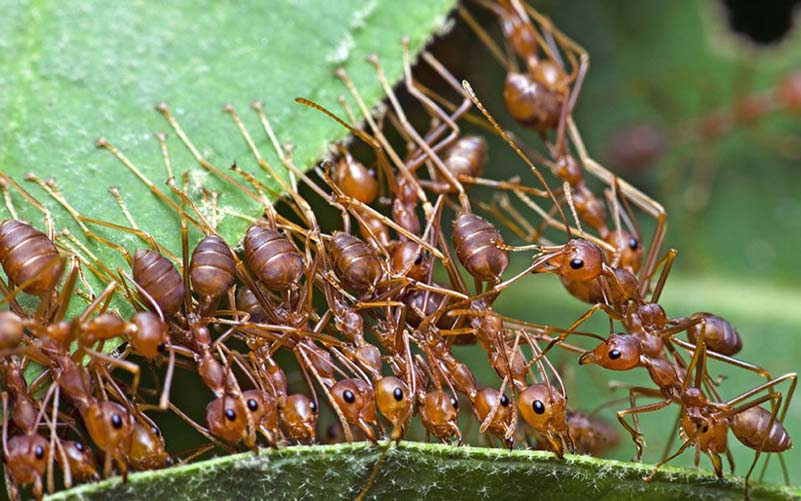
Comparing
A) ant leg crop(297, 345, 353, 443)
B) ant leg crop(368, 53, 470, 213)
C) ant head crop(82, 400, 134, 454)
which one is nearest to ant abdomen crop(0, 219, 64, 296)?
ant head crop(82, 400, 134, 454)

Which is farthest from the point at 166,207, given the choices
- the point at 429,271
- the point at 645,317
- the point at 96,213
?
the point at 645,317

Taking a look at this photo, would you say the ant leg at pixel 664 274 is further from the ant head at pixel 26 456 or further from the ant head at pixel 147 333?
the ant head at pixel 26 456

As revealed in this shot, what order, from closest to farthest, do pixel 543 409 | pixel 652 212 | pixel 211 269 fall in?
pixel 211 269 < pixel 543 409 < pixel 652 212

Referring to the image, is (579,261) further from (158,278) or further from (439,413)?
(158,278)

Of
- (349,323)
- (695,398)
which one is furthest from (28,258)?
Result: (695,398)

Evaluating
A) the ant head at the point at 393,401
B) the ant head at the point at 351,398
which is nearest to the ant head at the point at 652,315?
the ant head at the point at 393,401

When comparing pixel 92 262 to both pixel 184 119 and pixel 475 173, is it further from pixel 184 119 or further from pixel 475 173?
pixel 475 173

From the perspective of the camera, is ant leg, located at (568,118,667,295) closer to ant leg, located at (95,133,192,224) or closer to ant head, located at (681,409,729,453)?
ant head, located at (681,409,729,453)
